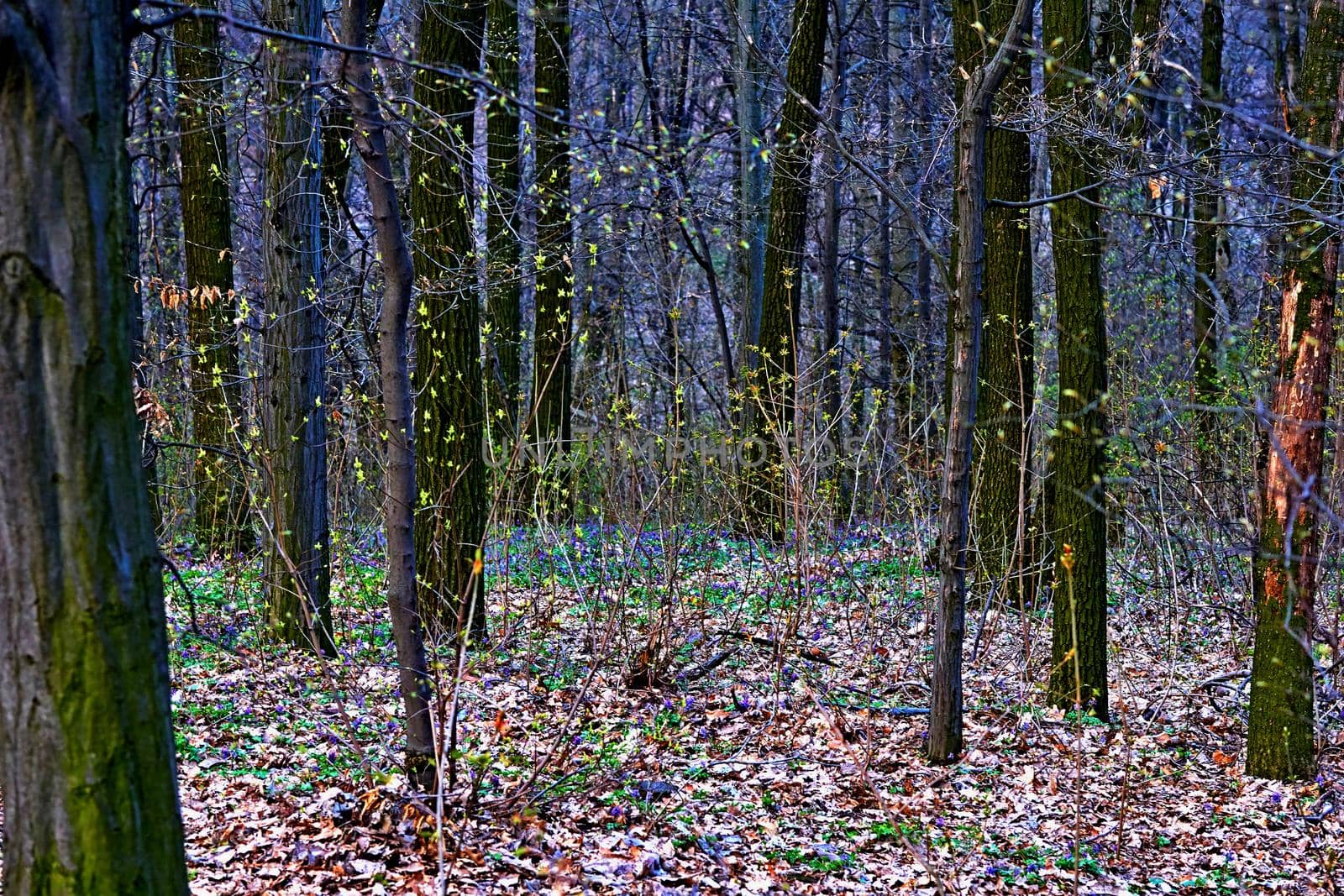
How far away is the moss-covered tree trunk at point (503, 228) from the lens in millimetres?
8844

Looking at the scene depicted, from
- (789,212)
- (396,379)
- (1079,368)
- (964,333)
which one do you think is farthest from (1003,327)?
(396,379)

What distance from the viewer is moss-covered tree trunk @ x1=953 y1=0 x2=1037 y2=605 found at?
857 centimetres

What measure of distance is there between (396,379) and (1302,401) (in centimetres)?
464

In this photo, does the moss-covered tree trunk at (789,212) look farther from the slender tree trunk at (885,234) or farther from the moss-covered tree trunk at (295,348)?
the moss-covered tree trunk at (295,348)

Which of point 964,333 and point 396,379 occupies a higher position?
point 964,333

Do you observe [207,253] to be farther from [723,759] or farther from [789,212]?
[723,759]

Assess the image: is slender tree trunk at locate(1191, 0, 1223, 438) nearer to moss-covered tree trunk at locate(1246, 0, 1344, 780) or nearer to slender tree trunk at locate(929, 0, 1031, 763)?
moss-covered tree trunk at locate(1246, 0, 1344, 780)

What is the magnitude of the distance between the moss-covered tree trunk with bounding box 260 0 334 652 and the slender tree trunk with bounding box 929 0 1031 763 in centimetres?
369

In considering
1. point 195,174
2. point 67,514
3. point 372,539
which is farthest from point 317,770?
point 195,174

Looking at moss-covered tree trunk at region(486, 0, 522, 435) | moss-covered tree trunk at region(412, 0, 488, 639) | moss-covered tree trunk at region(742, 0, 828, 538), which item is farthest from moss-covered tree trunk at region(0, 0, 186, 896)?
moss-covered tree trunk at region(742, 0, 828, 538)

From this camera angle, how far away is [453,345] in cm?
742

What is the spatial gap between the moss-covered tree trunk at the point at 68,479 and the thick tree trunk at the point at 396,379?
4.99ft

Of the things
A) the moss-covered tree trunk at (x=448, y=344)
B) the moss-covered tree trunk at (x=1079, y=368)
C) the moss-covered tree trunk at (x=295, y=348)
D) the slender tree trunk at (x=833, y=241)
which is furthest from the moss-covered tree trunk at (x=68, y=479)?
the slender tree trunk at (x=833, y=241)

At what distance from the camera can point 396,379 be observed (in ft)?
14.2
